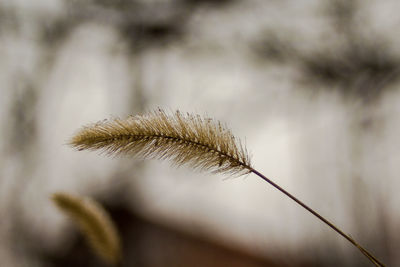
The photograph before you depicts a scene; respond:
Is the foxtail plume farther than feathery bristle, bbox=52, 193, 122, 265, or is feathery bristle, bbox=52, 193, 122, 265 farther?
feathery bristle, bbox=52, 193, 122, 265

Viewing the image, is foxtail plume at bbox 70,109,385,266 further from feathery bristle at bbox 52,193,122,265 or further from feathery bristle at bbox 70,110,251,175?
feathery bristle at bbox 52,193,122,265

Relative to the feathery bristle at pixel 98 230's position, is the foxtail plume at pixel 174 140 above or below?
above

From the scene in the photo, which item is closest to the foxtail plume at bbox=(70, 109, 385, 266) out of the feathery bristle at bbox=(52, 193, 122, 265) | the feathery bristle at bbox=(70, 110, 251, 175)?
the feathery bristle at bbox=(70, 110, 251, 175)

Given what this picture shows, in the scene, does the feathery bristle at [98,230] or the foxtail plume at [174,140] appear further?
the feathery bristle at [98,230]

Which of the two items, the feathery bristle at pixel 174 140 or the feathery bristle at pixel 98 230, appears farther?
the feathery bristle at pixel 98 230

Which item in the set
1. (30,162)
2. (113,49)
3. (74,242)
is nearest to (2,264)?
(30,162)

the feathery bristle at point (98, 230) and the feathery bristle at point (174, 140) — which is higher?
the feathery bristle at point (174, 140)

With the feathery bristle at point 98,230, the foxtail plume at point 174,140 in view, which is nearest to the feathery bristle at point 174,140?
the foxtail plume at point 174,140

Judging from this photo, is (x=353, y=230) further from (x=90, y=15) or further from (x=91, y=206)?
(x=90, y=15)

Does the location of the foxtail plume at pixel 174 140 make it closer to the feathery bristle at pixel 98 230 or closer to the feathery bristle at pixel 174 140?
the feathery bristle at pixel 174 140
